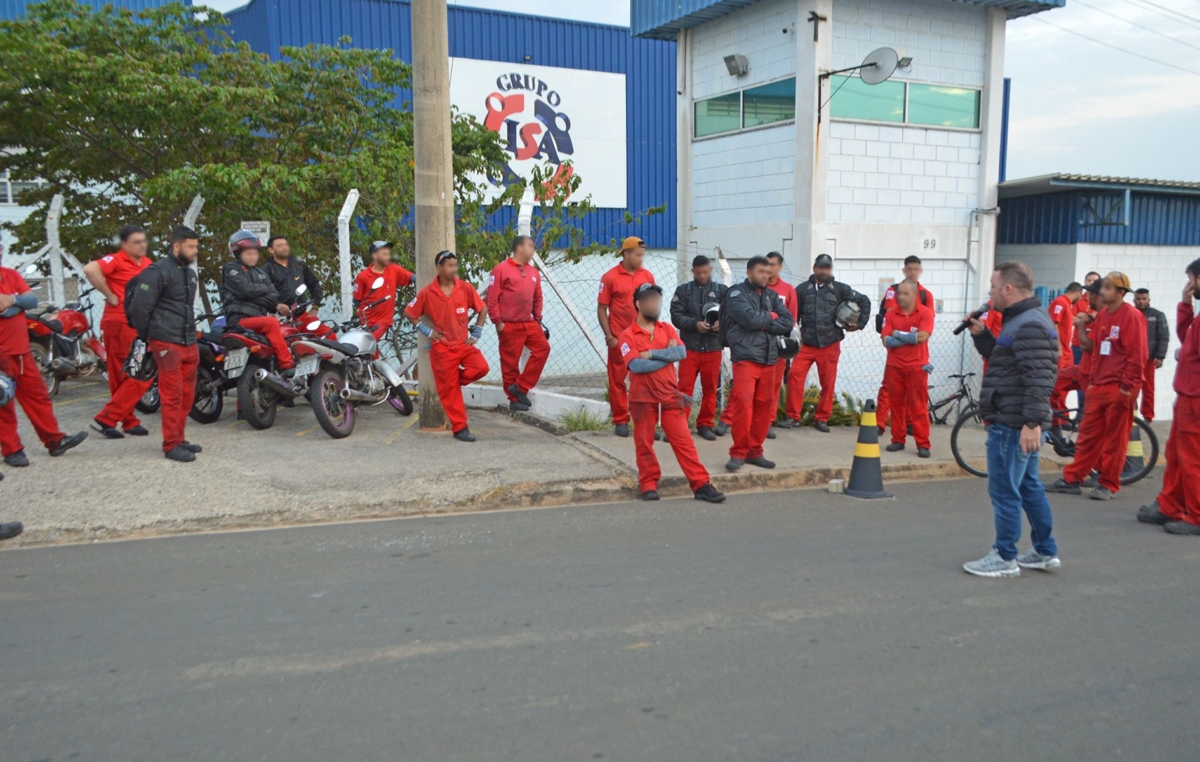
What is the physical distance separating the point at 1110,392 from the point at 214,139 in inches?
447

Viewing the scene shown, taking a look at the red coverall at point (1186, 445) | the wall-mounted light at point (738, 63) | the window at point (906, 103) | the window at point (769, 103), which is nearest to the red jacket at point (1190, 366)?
the red coverall at point (1186, 445)

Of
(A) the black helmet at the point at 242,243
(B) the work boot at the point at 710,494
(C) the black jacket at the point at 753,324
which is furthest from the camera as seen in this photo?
(A) the black helmet at the point at 242,243

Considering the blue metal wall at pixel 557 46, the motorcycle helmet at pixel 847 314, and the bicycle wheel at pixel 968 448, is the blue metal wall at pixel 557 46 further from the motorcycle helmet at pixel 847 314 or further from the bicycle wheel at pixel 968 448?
the bicycle wheel at pixel 968 448

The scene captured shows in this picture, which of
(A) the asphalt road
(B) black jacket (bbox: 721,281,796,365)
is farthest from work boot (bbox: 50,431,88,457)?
(B) black jacket (bbox: 721,281,796,365)

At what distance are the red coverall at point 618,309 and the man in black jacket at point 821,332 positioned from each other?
1.99 m

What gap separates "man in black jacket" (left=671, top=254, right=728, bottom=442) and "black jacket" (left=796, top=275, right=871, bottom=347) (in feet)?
4.36

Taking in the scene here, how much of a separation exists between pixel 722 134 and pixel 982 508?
8.24 meters

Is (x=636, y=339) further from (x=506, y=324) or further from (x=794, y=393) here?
(x=794, y=393)

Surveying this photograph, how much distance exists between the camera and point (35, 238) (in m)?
14.7

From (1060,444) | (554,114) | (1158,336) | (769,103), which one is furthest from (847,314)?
(554,114)

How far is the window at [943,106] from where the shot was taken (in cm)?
1361

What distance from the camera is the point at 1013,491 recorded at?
19.0 feet

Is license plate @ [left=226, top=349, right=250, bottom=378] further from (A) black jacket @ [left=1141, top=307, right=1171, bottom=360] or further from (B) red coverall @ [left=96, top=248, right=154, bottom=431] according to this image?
(A) black jacket @ [left=1141, top=307, right=1171, bottom=360]

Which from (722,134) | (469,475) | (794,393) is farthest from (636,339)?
(722,134)
